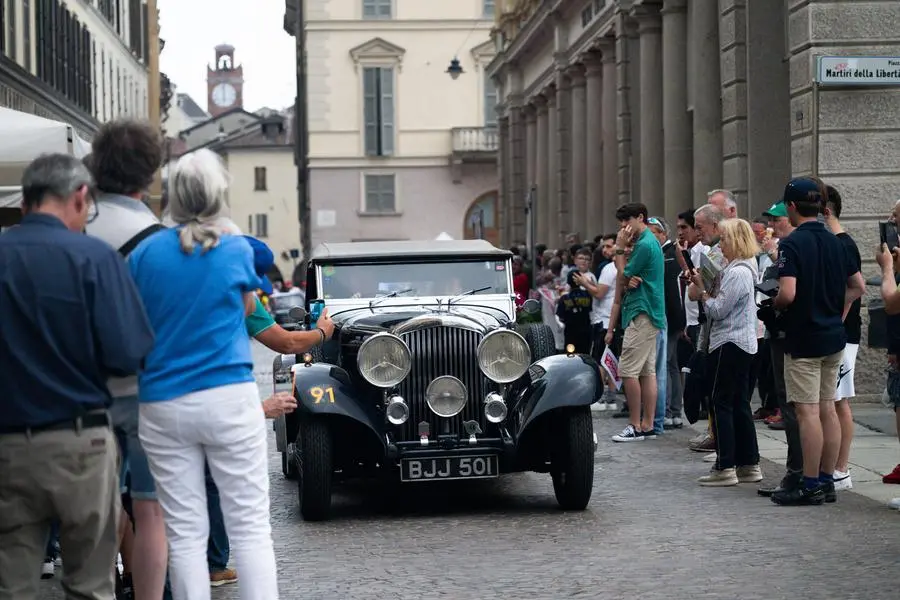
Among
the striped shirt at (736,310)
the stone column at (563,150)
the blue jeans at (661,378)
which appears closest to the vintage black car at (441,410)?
the striped shirt at (736,310)

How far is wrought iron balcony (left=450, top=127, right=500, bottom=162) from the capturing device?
197 ft

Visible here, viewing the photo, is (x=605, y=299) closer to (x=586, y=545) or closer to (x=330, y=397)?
(x=330, y=397)

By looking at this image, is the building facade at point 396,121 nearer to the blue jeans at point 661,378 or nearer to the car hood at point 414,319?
the blue jeans at point 661,378

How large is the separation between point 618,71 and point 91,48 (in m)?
22.1

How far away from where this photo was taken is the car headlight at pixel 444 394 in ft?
31.0

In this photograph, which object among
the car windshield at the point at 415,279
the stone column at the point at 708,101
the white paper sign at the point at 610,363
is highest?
the stone column at the point at 708,101

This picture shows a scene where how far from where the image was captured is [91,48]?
44.0 metres

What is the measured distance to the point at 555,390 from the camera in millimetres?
9422

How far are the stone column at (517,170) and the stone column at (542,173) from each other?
10.2ft

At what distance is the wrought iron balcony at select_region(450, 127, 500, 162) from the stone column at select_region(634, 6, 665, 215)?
3572 centimetres

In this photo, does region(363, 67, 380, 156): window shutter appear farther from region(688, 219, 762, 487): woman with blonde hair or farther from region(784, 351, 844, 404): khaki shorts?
region(784, 351, 844, 404): khaki shorts

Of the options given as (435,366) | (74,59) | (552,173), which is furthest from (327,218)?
(435,366)

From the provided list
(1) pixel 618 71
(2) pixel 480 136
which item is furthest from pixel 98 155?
(2) pixel 480 136

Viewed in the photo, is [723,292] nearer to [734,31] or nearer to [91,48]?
[734,31]
